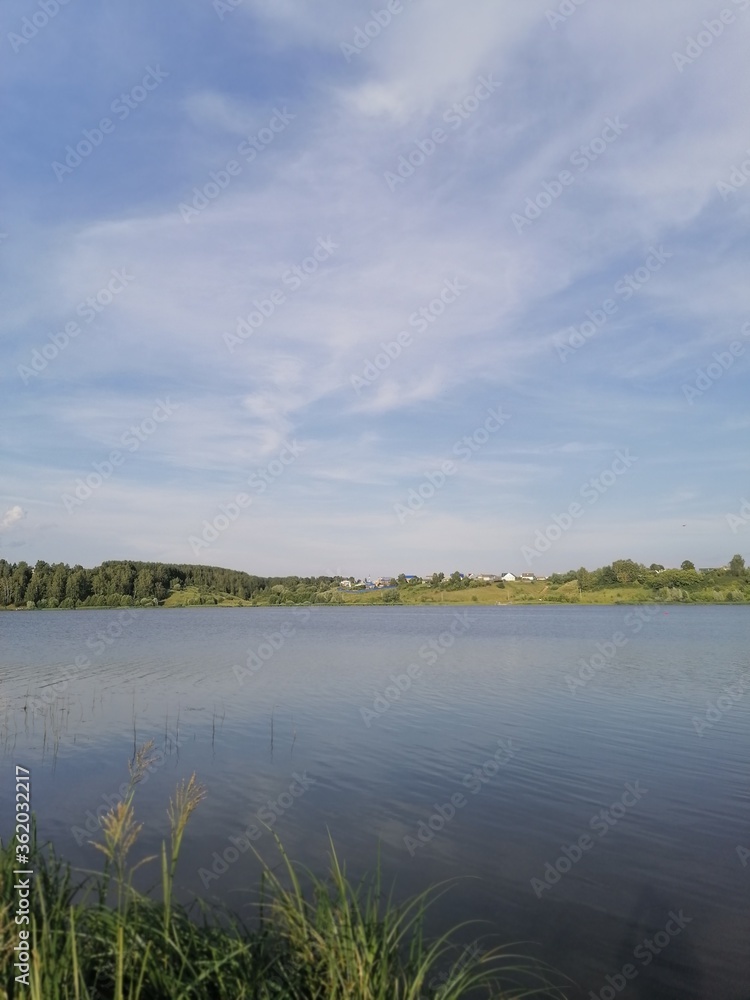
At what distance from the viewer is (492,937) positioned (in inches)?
328

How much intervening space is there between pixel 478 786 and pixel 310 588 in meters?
177

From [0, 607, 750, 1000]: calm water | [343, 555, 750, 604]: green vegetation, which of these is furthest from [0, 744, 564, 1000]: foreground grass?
[343, 555, 750, 604]: green vegetation

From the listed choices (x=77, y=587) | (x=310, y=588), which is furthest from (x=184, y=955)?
(x=310, y=588)

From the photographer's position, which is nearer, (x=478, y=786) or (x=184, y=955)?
(x=184, y=955)

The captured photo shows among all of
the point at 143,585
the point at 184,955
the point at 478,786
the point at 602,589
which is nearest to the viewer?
A: the point at 184,955

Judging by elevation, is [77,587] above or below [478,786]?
above

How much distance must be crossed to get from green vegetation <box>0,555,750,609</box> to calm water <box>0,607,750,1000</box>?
10898 centimetres

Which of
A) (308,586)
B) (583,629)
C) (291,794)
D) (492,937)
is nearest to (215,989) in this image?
(492,937)

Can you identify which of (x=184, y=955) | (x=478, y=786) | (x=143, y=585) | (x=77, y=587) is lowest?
(x=478, y=786)

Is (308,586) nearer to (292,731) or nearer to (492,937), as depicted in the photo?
(292,731)

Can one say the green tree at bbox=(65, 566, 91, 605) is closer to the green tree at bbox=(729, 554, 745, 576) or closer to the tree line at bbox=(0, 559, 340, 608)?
the tree line at bbox=(0, 559, 340, 608)

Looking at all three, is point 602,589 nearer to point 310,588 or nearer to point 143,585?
point 310,588

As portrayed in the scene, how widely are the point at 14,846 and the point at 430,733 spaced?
15185 mm

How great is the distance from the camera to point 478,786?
1468 centimetres
